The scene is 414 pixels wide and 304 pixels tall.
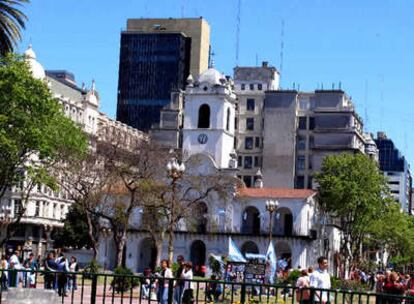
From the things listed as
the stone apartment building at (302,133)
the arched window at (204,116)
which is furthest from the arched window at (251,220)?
the stone apartment building at (302,133)

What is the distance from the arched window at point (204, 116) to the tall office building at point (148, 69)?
57279mm

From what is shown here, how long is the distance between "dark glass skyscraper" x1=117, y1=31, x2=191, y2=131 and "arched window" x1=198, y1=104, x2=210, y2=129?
57.9 metres

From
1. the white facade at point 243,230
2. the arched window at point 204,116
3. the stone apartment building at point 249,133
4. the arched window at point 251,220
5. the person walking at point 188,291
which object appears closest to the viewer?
the person walking at point 188,291

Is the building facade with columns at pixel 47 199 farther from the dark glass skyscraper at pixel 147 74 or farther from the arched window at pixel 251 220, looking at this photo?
the dark glass skyscraper at pixel 147 74

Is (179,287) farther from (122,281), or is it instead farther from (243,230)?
(243,230)

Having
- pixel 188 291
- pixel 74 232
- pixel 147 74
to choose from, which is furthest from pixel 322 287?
pixel 147 74

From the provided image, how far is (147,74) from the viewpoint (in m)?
144

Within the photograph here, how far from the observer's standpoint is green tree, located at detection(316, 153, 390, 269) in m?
76.2

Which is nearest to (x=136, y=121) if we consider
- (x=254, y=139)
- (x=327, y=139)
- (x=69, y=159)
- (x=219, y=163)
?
(x=254, y=139)

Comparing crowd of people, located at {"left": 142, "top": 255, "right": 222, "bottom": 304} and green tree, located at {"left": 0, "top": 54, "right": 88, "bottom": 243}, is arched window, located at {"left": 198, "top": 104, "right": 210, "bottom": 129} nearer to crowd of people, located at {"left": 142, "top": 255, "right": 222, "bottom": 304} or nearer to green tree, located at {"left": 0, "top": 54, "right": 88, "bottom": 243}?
green tree, located at {"left": 0, "top": 54, "right": 88, "bottom": 243}

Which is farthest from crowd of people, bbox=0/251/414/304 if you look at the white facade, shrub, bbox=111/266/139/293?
the white facade

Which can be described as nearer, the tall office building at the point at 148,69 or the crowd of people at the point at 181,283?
the crowd of people at the point at 181,283

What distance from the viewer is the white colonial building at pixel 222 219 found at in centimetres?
7569

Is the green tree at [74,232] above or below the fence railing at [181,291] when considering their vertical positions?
above
